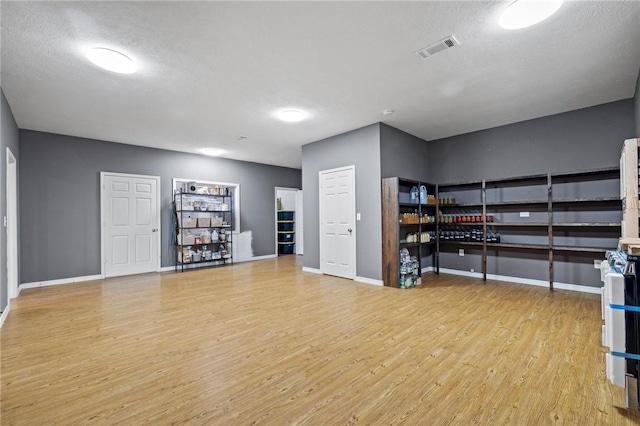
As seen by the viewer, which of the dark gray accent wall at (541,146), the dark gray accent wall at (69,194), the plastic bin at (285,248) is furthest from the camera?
the plastic bin at (285,248)

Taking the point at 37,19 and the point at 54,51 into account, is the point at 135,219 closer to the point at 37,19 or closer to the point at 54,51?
the point at 54,51

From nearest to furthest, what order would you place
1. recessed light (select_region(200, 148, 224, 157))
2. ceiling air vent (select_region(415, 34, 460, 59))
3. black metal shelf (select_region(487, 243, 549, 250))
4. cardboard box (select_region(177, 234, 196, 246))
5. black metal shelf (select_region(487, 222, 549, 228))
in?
ceiling air vent (select_region(415, 34, 460, 59)) → black metal shelf (select_region(487, 243, 549, 250)) → black metal shelf (select_region(487, 222, 549, 228)) → cardboard box (select_region(177, 234, 196, 246)) → recessed light (select_region(200, 148, 224, 157))

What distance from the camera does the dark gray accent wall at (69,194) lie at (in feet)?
16.8

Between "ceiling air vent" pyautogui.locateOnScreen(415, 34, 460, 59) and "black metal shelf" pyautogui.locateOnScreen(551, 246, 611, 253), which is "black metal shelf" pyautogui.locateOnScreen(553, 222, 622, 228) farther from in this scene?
"ceiling air vent" pyautogui.locateOnScreen(415, 34, 460, 59)

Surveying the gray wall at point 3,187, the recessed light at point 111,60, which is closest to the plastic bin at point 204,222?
the gray wall at point 3,187

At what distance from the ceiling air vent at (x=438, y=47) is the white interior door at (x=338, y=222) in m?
2.59

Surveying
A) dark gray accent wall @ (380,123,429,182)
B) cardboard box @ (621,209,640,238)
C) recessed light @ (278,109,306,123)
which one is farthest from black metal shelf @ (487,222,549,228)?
A: recessed light @ (278,109,306,123)

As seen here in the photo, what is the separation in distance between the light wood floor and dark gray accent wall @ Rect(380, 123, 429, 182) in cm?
225

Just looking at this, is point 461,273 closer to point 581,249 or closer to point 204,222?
point 581,249

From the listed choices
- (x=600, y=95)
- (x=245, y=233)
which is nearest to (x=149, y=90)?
(x=245, y=233)

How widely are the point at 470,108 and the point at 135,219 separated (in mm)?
6744

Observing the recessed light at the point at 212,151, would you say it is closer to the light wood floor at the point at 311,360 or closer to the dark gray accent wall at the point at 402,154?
the light wood floor at the point at 311,360

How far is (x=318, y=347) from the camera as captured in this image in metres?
2.60

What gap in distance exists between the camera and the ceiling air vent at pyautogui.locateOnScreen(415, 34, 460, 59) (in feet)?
8.76
